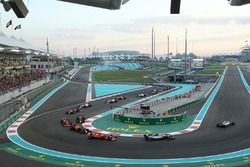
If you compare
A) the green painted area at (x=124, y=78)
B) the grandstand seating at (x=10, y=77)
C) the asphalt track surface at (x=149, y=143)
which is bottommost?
the asphalt track surface at (x=149, y=143)

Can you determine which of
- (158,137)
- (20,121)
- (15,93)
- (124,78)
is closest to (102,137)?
(158,137)

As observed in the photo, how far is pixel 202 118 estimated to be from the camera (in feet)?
95.9

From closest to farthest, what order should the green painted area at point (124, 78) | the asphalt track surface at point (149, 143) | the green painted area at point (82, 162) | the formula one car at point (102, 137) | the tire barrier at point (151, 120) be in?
the green painted area at point (82, 162) < the asphalt track surface at point (149, 143) < the formula one car at point (102, 137) < the tire barrier at point (151, 120) < the green painted area at point (124, 78)

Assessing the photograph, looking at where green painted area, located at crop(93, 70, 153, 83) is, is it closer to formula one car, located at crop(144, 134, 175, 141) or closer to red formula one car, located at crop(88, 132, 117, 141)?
formula one car, located at crop(144, 134, 175, 141)

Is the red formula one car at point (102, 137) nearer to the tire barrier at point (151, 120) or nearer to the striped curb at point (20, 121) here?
the tire barrier at point (151, 120)

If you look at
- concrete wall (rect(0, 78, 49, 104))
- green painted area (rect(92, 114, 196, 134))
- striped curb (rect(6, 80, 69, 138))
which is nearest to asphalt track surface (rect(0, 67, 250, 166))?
striped curb (rect(6, 80, 69, 138))

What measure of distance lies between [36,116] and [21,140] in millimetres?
9664

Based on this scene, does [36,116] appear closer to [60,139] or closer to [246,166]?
[60,139]

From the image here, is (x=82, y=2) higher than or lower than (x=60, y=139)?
higher

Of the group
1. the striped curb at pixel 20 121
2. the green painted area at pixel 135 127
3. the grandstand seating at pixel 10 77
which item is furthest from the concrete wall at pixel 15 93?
the green painted area at pixel 135 127

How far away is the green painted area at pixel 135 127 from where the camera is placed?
2472 centimetres

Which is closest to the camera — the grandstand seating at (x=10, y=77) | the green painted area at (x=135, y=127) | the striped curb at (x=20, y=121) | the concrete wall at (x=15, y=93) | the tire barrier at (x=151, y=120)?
the green painted area at (x=135, y=127)

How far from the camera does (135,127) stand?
85.5 ft

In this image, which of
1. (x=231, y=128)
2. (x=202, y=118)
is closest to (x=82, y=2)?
(x=231, y=128)
